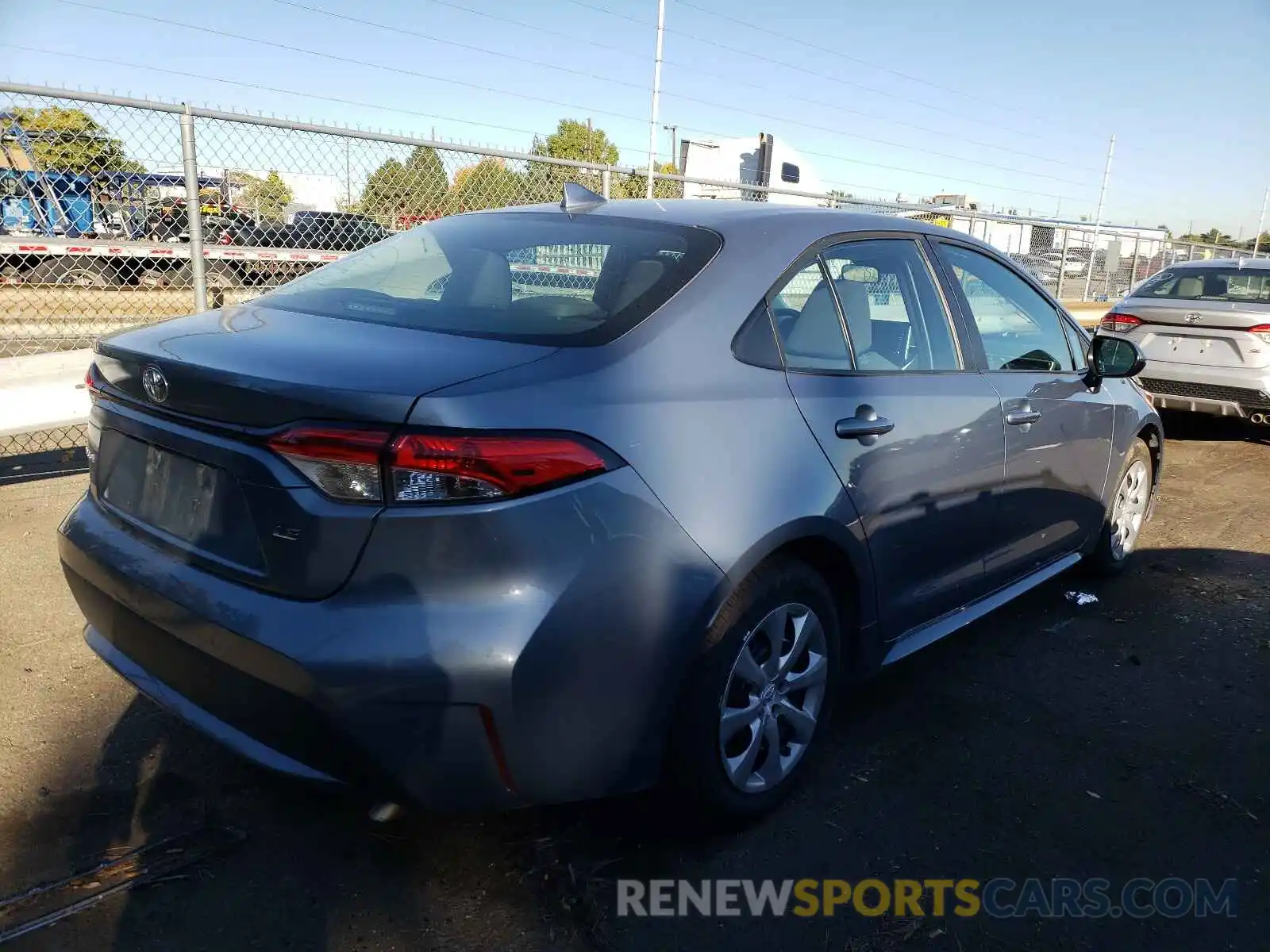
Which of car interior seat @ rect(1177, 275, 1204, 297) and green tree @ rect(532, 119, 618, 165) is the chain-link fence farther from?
green tree @ rect(532, 119, 618, 165)

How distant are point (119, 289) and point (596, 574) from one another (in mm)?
5782

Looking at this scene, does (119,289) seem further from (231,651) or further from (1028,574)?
(1028,574)

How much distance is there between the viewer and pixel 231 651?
200 centimetres

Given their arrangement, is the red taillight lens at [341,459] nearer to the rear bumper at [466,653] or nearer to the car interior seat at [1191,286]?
the rear bumper at [466,653]

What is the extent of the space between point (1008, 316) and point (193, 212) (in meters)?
4.46

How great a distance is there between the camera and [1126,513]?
471 cm

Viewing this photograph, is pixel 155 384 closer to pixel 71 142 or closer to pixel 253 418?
pixel 253 418

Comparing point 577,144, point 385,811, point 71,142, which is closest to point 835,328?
point 385,811

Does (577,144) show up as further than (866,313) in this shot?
Yes

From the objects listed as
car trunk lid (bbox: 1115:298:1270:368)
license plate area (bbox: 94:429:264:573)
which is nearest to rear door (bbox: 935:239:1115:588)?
license plate area (bbox: 94:429:264:573)

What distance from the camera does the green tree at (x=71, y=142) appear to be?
5289mm

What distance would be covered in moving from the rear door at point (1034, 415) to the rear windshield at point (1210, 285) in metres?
4.73

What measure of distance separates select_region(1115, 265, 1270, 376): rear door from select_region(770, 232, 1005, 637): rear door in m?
5.39

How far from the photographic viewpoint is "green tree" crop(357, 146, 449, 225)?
6.66m
